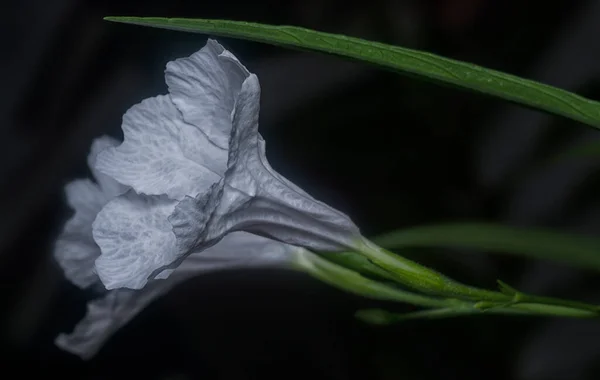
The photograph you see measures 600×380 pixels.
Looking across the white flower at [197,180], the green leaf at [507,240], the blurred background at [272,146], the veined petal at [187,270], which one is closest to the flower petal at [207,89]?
the white flower at [197,180]

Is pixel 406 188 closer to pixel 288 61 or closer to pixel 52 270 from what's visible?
pixel 288 61

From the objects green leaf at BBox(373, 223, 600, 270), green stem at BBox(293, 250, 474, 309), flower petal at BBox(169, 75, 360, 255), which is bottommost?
green stem at BBox(293, 250, 474, 309)

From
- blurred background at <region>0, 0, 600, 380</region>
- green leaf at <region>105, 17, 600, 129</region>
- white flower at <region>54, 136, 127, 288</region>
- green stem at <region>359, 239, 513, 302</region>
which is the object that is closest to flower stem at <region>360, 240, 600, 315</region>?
green stem at <region>359, 239, 513, 302</region>

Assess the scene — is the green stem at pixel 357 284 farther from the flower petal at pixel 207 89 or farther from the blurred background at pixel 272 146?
the blurred background at pixel 272 146

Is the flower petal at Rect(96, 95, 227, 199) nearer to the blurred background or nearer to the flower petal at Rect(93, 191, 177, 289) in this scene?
the flower petal at Rect(93, 191, 177, 289)

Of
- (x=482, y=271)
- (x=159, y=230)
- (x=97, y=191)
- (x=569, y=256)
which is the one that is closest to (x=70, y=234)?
(x=97, y=191)

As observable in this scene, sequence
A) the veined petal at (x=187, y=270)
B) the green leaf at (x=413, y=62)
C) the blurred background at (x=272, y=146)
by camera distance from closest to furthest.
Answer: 1. the green leaf at (x=413, y=62)
2. the veined petal at (x=187, y=270)
3. the blurred background at (x=272, y=146)
